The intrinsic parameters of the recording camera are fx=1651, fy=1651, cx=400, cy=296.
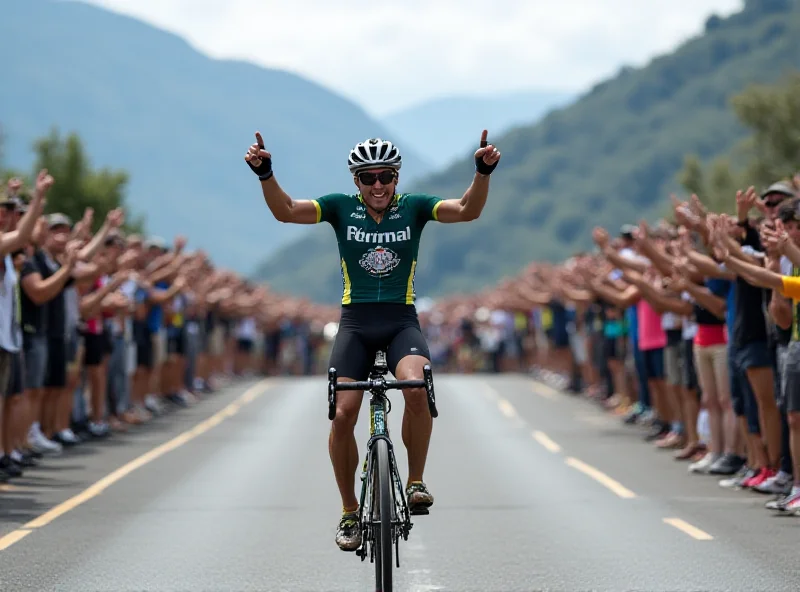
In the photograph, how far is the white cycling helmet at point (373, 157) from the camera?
9.04 m

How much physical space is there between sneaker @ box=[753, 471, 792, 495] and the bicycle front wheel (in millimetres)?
6495

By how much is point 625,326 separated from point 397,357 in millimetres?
16967

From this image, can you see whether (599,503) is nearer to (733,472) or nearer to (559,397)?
(733,472)

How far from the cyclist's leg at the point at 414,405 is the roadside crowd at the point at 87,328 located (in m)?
6.34

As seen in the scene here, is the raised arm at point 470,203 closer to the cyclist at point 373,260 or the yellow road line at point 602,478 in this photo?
the cyclist at point 373,260

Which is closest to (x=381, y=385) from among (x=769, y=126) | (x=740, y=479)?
(x=740, y=479)

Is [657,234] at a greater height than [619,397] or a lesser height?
greater

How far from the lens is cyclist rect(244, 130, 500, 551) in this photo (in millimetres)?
8961

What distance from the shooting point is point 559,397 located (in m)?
31.6

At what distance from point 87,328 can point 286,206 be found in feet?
40.4

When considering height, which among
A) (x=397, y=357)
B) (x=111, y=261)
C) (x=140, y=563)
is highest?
(x=111, y=261)

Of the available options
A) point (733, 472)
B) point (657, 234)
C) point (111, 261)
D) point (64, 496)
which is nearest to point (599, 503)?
point (733, 472)

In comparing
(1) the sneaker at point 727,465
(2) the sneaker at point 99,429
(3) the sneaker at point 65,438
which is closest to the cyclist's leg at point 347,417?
(1) the sneaker at point 727,465

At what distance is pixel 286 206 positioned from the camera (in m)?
Answer: 9.12
